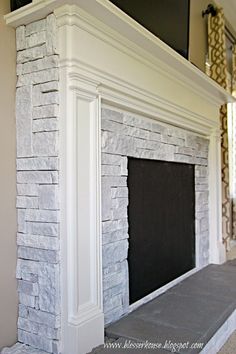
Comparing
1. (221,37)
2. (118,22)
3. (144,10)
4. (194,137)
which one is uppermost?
(221,37)

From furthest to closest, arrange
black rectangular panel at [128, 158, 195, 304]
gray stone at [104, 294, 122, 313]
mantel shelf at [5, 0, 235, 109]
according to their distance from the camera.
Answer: black rectangular panel at [128, 158, 195, 304] < gray stone at [104, 294, 122, 313] < mantel shelf at [5, 0, 235, 109]

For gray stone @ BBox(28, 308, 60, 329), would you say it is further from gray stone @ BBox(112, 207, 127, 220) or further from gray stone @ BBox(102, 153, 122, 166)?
gray stone @ BBox(102, 153, 122, 166)

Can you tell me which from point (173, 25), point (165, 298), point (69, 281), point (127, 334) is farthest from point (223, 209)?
point (69, 281)

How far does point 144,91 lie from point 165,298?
128 centimetres

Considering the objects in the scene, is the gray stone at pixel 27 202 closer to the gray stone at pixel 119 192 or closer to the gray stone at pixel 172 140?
the gray stone at pixel 119 192

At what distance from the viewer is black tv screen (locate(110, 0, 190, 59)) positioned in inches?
75.7

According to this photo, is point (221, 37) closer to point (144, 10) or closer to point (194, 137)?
point (194, 137)

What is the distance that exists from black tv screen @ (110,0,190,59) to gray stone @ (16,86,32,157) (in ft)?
2.20

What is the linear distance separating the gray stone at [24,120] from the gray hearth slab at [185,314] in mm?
979

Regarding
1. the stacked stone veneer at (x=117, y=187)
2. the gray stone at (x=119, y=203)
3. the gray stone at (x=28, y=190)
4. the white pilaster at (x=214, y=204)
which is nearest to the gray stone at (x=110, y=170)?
the stacked stone veneer at (x=117, y=187)

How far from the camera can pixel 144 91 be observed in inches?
77.8

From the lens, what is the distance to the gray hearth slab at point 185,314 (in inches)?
64.4

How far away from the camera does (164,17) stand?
2.30 metres

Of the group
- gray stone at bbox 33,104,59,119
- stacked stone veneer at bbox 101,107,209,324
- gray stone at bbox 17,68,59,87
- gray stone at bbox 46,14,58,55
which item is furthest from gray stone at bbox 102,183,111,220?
gray stone at bbox 46,14,58,55
